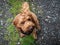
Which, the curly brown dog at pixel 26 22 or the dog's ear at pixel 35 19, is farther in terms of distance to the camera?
the dog's ear at pixel 35 19

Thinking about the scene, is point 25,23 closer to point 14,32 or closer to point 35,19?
point 35,19

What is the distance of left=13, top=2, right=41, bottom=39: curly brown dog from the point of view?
3.69 meters

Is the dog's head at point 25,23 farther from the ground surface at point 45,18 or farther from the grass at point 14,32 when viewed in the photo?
the ground surface at point 45,18

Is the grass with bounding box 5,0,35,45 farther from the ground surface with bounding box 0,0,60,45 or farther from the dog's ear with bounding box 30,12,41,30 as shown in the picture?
the dog's ear with bounding box 30,12,41,30

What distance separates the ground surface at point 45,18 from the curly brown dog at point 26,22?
0.12m

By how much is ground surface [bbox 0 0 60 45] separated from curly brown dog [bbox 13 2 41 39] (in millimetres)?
119

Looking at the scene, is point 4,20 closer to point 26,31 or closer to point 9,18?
point 9,18

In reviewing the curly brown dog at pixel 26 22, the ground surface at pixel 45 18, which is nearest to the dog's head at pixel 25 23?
the curly brown dog at pixel 26 22

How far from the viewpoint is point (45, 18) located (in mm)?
4055

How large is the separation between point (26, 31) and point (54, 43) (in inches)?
17.1

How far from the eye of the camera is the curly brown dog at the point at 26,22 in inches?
145

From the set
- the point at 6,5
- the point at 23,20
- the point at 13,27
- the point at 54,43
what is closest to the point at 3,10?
the point at 6,5

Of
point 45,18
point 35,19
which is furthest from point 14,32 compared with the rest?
point 45,18

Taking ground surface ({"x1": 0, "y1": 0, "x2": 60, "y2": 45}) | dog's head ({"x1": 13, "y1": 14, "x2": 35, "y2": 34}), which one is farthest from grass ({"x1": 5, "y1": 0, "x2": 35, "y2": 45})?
dog's head ({"x1": 13, "y1": 14, "x2": 35, "y2": 34})
